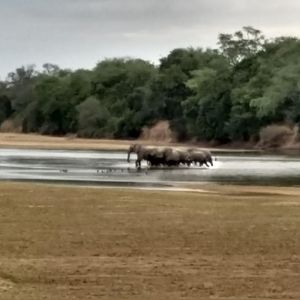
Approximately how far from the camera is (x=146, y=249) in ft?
55.8

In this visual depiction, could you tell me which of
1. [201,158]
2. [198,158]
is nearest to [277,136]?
[198,158]

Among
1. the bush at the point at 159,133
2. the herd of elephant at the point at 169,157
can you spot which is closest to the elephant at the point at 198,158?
the herd of elephant at the point at 169,157

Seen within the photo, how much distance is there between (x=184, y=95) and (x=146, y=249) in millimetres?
105274

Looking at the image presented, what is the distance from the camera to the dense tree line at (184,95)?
103 meters

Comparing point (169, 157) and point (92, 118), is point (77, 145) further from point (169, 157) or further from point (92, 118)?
point (169, 157)

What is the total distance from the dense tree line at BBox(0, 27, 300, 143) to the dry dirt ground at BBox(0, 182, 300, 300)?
73127 mm

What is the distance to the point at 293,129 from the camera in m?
98.6

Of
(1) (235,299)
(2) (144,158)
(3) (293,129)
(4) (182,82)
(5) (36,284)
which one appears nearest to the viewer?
(1) (235,299)

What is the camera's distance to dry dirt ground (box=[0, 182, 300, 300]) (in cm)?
1367

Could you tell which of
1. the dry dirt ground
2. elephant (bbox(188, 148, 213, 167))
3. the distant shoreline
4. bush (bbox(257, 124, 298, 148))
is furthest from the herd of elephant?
bush (bbox(257, 124, 298, 148))

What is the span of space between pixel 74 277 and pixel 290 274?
318 centimetres

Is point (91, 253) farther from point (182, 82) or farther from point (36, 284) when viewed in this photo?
point (182, 82)

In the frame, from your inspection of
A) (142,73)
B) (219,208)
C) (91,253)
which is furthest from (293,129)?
(91,253)

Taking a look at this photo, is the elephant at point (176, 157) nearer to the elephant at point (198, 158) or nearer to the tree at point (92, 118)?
the elephant at point (198, 158)
